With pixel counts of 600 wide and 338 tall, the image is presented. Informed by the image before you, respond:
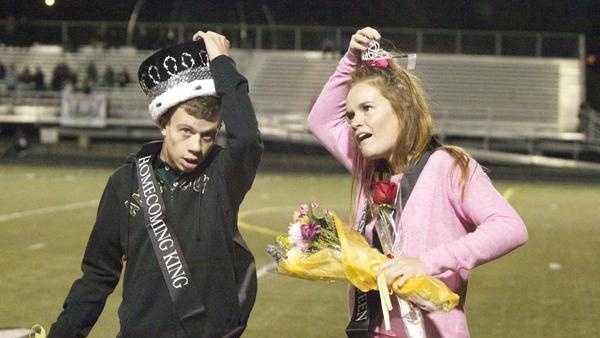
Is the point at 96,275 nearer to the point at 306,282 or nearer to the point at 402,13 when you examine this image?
the point at 306,282

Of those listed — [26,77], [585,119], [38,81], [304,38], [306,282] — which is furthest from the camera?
[304,38]

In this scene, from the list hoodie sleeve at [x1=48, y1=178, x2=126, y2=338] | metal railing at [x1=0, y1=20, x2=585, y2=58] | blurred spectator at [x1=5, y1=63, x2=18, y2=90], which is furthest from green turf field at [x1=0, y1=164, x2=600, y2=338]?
metal railing at [x1=0, y1=20, x2=585, y2=58]

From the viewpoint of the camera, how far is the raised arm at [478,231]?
282cm

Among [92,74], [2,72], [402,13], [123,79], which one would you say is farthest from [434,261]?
[402,13]

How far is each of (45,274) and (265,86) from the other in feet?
79.8

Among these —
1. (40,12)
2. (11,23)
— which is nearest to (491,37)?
(11,23)

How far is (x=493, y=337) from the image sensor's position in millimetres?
7332

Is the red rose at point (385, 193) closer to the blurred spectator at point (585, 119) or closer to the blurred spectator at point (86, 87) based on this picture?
the blurred spectator at point (86, 87)

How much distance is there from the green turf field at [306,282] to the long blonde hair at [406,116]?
4.32 m

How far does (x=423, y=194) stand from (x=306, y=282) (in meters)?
6.59

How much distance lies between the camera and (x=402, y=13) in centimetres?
3916

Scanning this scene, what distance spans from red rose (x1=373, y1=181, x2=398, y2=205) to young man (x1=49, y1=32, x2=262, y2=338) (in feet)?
1.13

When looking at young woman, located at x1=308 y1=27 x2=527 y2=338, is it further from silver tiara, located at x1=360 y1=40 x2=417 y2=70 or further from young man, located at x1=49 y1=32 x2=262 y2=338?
young man, located at x1=49 y1=32 x2=262 y2=338

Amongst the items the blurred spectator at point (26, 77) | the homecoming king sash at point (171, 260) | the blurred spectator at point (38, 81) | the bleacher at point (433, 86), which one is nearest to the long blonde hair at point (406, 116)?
the homecoming king sash at point (171, 260)
